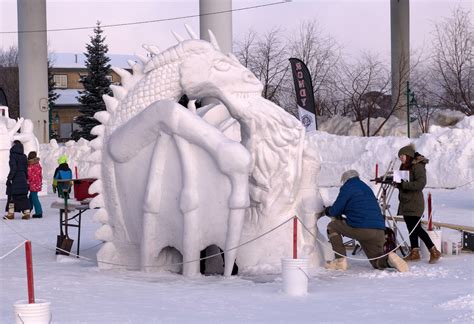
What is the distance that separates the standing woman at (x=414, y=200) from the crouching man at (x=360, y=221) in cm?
98

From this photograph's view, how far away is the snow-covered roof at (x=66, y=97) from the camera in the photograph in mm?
70188

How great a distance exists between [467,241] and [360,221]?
2756 millimetres

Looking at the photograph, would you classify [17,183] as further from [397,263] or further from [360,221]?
[397,263]

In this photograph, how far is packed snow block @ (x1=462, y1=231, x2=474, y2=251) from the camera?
11945 millimetres

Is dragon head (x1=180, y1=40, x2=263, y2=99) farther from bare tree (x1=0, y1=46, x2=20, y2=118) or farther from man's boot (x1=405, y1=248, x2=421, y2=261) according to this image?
bare tree (x1=0, y1=46, x2=20, y2=118)

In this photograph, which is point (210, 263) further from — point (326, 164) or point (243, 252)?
point (326, 164)

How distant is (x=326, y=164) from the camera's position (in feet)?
91.3

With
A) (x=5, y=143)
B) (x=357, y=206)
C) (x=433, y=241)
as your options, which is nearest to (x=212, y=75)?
(x=357, y=206)

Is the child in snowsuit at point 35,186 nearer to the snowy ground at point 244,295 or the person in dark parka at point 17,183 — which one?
the person in dark parka at point 17,183

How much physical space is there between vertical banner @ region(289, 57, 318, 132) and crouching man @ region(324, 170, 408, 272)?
18.7 metres

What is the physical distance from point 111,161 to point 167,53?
58.8 inches

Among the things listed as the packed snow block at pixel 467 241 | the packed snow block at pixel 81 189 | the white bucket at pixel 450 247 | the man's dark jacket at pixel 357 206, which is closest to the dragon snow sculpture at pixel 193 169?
the man's dark jacket at pixel 357 206

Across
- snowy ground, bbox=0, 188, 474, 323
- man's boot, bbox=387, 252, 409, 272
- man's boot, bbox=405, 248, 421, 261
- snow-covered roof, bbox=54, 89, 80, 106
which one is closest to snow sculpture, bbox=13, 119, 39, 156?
snowy ground, bbox=0, 188, 474, 323

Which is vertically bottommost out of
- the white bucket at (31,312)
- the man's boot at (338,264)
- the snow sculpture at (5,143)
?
the man's boot at (338,264)
